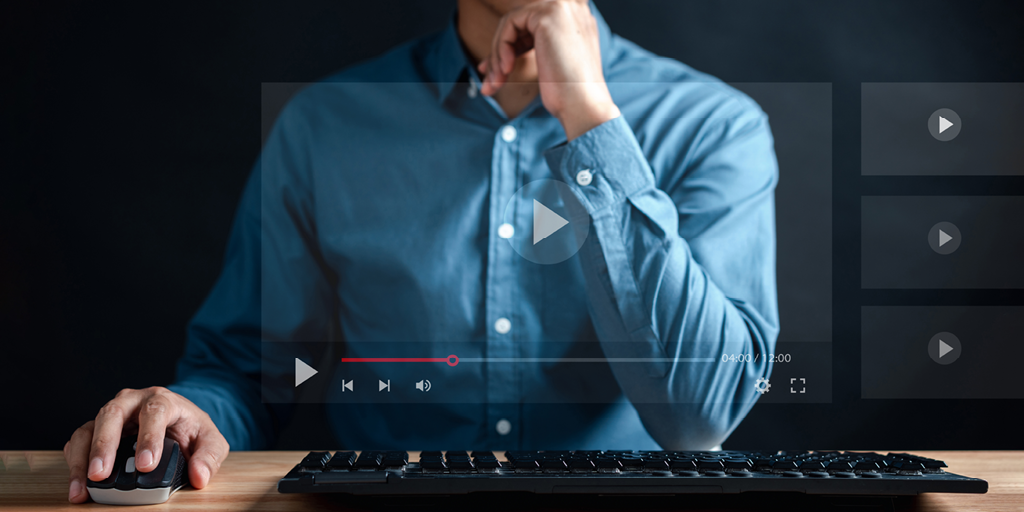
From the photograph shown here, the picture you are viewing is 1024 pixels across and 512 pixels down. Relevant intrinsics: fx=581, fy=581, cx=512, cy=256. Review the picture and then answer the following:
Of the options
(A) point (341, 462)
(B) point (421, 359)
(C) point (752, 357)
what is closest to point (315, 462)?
(A) point (341, 462)

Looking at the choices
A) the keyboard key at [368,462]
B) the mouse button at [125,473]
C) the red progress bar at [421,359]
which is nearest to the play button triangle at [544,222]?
the red progress bar at [421,359]

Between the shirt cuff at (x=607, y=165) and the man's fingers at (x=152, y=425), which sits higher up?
the shirt cuff at (x=607, y=165)

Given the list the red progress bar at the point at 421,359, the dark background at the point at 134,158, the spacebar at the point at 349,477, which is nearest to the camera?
the spacebar at the point at 349,477

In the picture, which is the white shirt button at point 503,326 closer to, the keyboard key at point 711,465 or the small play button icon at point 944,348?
the keyboard key at point 711,465

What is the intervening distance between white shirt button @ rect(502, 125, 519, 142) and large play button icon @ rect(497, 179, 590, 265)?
3.4 inches

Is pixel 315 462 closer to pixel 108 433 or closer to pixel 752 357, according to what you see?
Answer: pixel 108 433

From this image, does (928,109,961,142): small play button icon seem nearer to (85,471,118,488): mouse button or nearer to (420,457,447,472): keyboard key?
(420,457,447,472): keyboard key

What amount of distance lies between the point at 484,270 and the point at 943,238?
794mm

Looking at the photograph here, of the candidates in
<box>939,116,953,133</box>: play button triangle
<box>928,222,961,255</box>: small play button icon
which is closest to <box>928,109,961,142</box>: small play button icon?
<box>939,116,953,133</box>: play button triangle

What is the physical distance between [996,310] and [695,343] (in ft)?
1.96

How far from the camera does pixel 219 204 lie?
3.56 feet

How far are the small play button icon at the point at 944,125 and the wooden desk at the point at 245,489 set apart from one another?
21.0 inches

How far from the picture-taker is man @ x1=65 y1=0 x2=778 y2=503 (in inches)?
34.6

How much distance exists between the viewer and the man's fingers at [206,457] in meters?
0.56
